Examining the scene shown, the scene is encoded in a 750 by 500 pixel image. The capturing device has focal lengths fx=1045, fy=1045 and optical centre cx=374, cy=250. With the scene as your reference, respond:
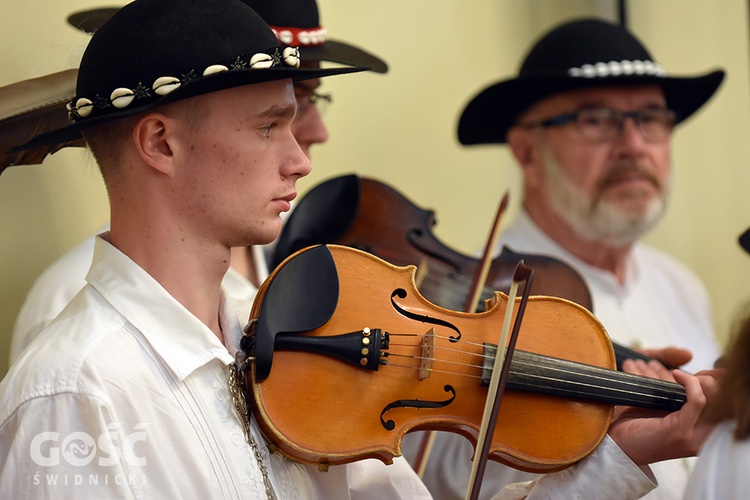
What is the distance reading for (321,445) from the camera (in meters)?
1.33

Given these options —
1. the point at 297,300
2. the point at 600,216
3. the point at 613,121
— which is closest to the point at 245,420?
the point at 297,300

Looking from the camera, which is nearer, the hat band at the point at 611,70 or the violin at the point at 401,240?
the violin at the point at 401,240

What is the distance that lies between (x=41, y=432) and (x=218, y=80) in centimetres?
46

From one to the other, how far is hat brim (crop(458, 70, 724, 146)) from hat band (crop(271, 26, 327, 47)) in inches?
29.6

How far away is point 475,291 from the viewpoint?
193cm

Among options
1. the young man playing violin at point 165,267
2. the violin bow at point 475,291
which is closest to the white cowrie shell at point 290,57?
the young man playing violin at point 165,267

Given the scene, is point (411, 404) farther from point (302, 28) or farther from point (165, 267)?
point (302, 28)

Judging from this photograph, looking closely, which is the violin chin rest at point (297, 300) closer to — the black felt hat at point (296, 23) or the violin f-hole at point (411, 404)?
the violin f-hole at point (411, 404)

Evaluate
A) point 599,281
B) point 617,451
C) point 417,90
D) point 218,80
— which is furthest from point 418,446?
point 417,90

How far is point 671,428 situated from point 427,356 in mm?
360

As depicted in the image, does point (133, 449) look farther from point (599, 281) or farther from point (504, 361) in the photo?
point (599, 281)

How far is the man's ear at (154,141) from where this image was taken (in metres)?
1.32

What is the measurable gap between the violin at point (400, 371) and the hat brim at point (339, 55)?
545 mm

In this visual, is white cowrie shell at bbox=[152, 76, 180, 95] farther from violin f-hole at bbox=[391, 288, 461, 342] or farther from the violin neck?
the violin neck
